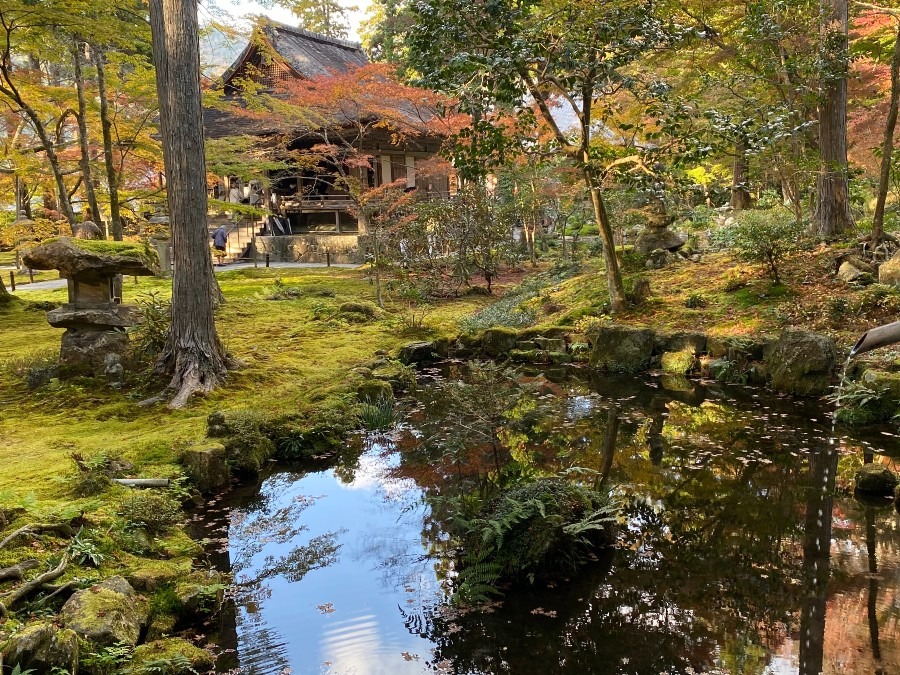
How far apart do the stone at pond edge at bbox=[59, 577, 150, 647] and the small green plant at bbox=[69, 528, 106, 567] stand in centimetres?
30

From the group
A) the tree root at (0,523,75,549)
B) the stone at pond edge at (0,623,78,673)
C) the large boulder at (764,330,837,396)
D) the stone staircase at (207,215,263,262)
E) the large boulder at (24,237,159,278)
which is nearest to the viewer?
the stone at pond edge at (0,623,78,673)

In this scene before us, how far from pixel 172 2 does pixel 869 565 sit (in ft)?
26.9

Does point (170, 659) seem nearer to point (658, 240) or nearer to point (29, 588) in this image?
point (29, 588)

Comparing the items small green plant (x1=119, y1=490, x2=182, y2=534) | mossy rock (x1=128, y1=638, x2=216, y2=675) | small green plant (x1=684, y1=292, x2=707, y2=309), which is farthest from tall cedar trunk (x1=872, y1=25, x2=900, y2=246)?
mossy rock (x1=128, y1=638, x2=216, y2=675)

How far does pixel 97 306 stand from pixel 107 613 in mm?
5642

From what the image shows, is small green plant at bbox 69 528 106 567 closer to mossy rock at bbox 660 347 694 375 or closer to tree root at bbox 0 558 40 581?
tree root at bbox 0 558 40 581

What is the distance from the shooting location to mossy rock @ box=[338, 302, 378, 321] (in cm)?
1249

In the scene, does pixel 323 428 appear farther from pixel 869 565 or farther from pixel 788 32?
pixel 788 32

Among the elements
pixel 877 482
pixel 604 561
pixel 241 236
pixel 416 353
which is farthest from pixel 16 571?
pixel 241 236

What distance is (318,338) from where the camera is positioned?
35.4ft

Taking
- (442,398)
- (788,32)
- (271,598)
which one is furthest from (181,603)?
(788,32)

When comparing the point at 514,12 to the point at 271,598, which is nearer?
the point at 271,598

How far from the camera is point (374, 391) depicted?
782 cm

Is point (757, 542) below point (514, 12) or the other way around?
below
